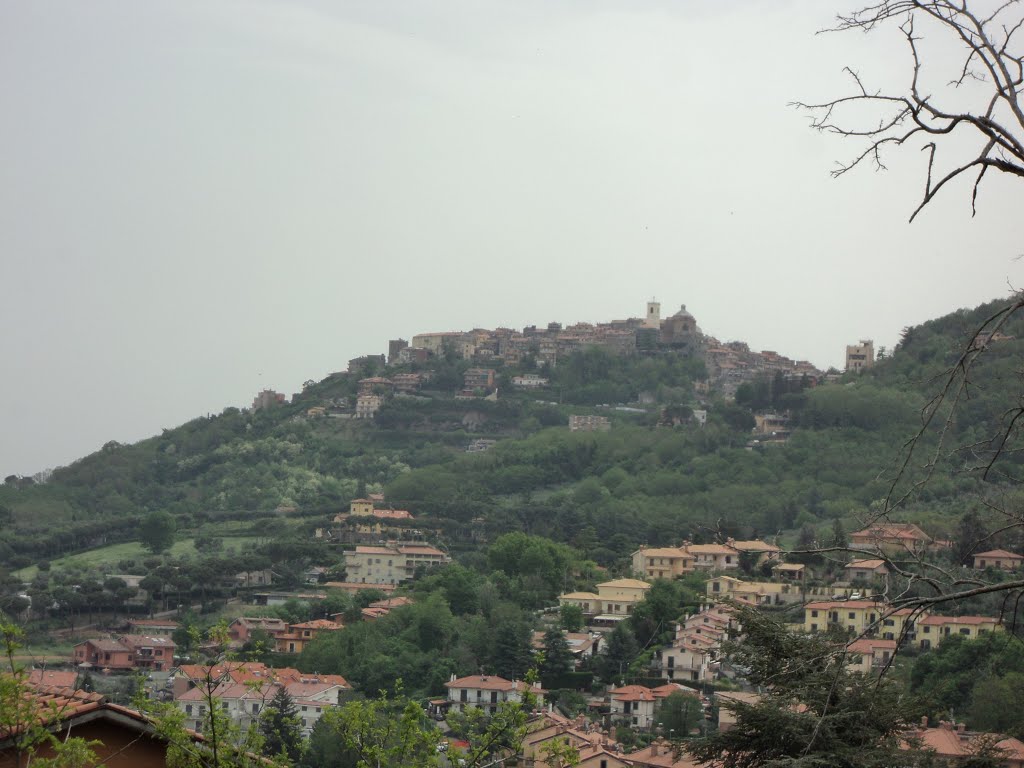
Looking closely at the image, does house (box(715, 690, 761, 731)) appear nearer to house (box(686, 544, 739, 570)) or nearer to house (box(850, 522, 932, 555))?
house (box(850, 522, 932, 555))

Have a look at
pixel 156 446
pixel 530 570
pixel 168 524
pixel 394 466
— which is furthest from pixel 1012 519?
pixel 156 446

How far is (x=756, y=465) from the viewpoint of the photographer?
6644 centimetres

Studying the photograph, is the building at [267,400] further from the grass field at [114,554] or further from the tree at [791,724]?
the tree at [791,724]

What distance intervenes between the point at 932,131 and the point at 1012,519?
1.14 m

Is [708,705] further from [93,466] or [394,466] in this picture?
[93,466]

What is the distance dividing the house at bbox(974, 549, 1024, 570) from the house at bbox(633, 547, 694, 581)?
1096 cm

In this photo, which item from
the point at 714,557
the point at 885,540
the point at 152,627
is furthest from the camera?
the point at 714,557

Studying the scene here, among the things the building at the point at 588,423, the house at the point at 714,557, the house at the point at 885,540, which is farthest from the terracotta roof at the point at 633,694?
the building at the point at 588,423

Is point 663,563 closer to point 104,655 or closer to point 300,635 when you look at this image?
point 300,635

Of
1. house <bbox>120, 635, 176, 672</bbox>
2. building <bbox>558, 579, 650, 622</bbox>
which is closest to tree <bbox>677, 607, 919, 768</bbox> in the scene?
house <bbox>120, 635, 176, 672</bbox>

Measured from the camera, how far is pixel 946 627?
35.3 meters

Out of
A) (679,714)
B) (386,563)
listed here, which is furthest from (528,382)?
(679,714)

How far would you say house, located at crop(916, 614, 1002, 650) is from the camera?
34906 millimetres

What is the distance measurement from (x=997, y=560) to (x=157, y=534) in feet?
114
